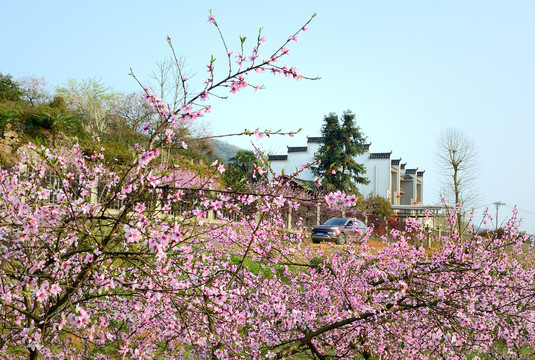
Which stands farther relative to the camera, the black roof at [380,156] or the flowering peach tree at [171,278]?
the black roof at [380,156]

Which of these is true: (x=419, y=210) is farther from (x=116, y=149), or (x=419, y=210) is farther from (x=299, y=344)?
(x=299, y=344)

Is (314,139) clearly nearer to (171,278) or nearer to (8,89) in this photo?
(8,89)

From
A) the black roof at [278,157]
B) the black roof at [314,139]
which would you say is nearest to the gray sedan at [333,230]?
the black roof at [314,139]

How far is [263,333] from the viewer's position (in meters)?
6.45

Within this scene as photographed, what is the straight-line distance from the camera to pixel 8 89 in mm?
32406

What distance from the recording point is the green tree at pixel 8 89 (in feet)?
105

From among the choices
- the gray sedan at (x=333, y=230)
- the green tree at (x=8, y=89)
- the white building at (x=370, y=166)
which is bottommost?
the gray sedan at (x=333, y=230)

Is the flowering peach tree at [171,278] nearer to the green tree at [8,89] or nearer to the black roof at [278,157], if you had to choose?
the green tree at [8,89]

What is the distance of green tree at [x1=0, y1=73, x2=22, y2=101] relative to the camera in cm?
3203

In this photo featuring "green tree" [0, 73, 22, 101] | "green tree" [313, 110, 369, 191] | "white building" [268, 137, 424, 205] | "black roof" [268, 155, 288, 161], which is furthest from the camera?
"black roof" [268, 155, 288, 161]

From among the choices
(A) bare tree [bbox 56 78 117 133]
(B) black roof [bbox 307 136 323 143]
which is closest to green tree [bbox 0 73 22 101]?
(A) bare tree [bbox 56 78 117 133]

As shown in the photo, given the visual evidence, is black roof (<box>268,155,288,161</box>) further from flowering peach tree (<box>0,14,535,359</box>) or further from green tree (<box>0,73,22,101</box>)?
flowering peach tree (<box>0,14,535,359</box>)

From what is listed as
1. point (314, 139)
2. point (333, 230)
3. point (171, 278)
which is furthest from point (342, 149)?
point (171, 278)

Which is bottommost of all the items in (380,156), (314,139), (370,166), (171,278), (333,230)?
(333,230)
